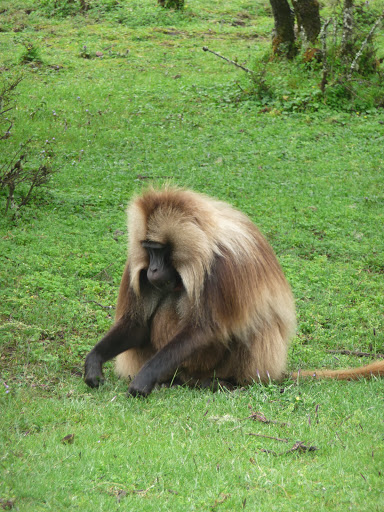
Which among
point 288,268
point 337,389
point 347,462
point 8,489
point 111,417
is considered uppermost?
point 8,489

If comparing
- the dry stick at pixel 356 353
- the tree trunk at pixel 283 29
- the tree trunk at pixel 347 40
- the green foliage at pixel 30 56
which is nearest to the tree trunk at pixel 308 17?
the tree trunk at pixel 283 29

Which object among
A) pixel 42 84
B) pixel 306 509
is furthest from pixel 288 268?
pixel 42 84

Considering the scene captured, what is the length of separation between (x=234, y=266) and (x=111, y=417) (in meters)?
1.47

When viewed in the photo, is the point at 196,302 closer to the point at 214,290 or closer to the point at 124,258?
the point at 214,290

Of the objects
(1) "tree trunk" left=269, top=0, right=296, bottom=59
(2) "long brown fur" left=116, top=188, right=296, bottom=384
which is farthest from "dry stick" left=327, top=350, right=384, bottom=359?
(1) "tree trunk" left=269, top=0, right=296, bottom=59

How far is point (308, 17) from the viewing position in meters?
14.1

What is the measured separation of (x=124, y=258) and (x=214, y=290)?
9.52 feet

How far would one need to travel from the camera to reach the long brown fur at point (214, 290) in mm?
Result: 5074

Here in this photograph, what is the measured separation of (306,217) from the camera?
9.20m

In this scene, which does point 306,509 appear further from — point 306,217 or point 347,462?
point 306,217

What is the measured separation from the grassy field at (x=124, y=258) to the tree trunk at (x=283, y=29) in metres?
0.68

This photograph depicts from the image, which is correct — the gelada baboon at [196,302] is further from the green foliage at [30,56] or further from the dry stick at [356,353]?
the green foliage at [30,56]

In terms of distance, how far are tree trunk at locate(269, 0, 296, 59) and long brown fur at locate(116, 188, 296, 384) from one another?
9818 mm

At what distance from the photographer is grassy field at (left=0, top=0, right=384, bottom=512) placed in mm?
3408
